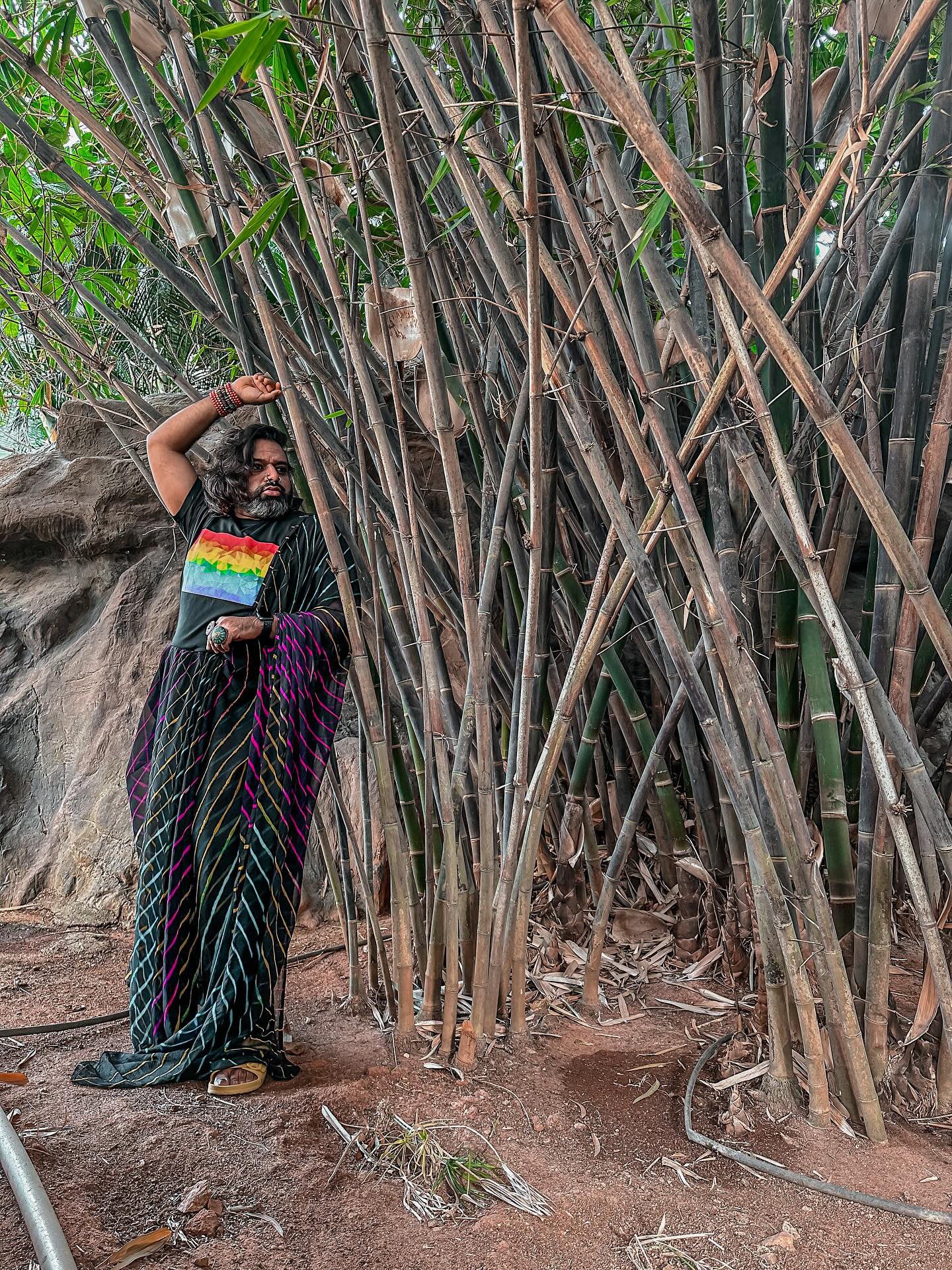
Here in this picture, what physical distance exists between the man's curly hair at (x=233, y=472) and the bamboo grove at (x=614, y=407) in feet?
0.46

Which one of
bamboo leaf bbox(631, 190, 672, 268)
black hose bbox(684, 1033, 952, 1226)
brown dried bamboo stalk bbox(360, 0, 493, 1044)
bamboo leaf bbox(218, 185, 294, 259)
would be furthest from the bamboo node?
bamboo leaf bbox(218, 185, 294, 259)

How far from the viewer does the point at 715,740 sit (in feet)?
3.75

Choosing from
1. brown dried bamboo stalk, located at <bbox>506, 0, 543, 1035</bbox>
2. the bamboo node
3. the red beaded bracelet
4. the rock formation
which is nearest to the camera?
brown dried bamboo stalk, located at <bbox>506, 0, 543, 1035</bbox>

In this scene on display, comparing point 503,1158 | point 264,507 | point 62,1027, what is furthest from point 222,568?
point 503,1158

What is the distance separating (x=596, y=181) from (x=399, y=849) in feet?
3.35

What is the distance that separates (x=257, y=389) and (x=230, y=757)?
2.03 feet

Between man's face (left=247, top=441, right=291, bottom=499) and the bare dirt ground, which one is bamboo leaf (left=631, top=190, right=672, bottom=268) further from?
the bare dirt ground

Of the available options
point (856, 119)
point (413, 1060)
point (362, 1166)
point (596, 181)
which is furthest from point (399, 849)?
point (856, 119)

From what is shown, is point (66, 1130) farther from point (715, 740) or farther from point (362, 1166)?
point (715, 740)

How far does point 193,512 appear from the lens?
1.66m

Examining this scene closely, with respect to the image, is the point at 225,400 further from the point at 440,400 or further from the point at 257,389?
the point at 440,400

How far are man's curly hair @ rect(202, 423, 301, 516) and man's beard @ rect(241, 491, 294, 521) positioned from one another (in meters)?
0.02

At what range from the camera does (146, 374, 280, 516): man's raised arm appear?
1.61m

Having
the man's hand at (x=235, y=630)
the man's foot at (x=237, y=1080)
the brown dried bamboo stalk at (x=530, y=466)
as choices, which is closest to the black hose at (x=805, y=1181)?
the brown dried bamboo stalk at (x=530, y=466)
